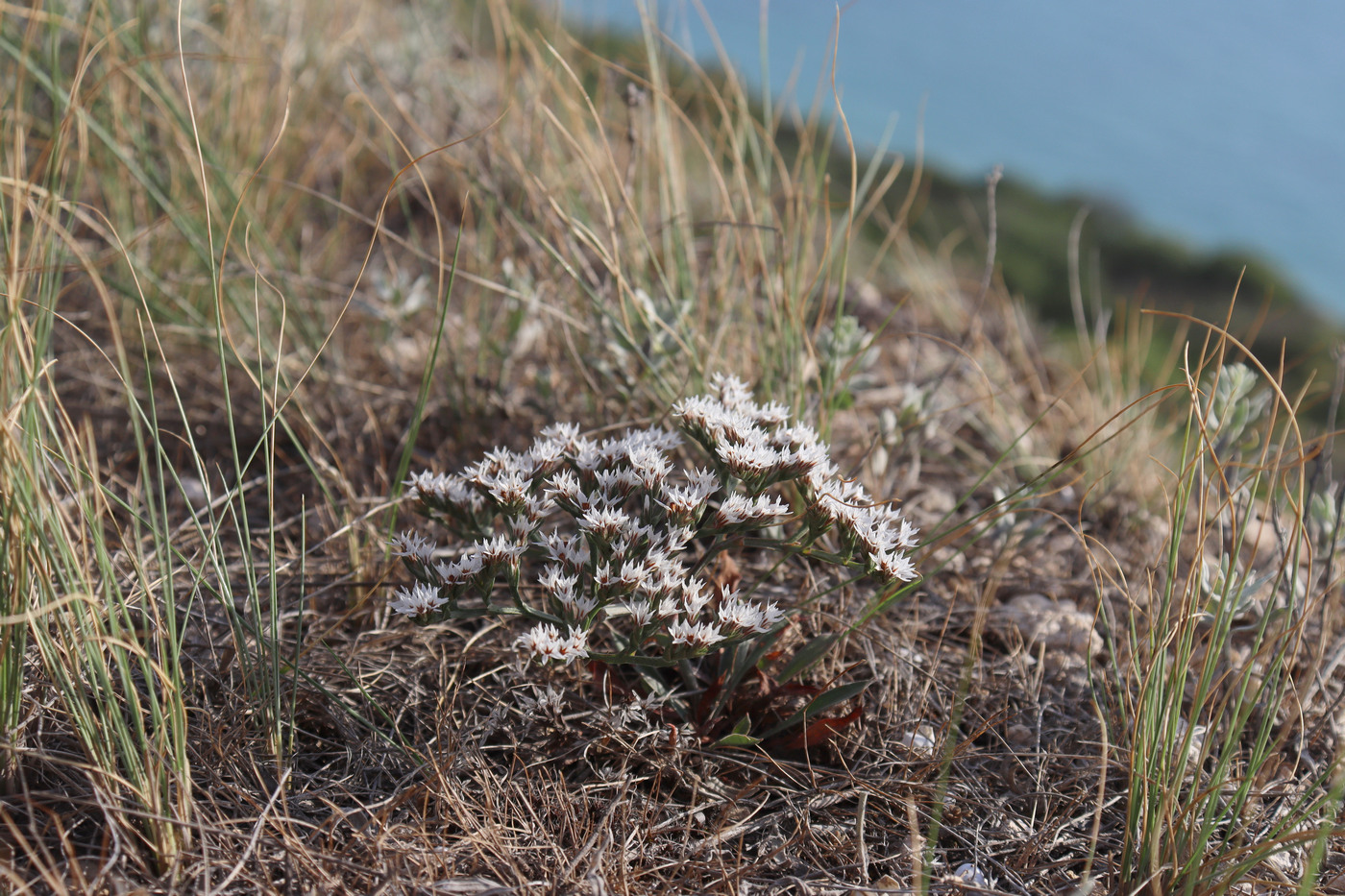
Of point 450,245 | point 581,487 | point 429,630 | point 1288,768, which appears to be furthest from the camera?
point 450,245

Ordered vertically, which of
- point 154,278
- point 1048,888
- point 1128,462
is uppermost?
point 1128,462

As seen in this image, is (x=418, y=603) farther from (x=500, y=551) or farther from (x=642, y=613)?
(x=642, y=613)

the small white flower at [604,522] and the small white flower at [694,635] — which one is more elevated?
the small white flower at [604,522]

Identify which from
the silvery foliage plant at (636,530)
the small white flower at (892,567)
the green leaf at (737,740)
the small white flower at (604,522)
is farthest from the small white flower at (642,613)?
the small white flower at (892,567)

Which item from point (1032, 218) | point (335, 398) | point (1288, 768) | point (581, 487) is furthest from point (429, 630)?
point (1032, 218)

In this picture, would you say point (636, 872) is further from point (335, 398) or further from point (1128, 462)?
point (1128, 462)

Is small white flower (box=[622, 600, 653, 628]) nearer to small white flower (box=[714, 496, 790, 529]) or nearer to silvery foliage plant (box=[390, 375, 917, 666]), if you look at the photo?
silvery foliage plant (box=[390, 375, 917, 666])

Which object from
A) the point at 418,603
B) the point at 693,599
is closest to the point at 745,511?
the point at 693,599

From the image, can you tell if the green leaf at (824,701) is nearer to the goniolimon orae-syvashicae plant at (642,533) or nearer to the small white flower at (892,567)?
the goniolimon orae-syvashicae plant at (642,533)
